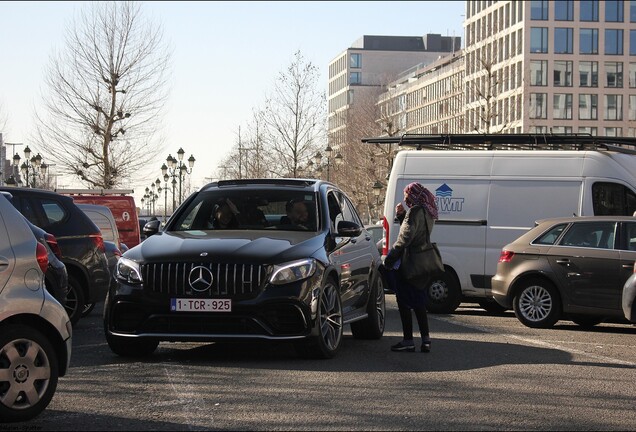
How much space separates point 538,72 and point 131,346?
106m

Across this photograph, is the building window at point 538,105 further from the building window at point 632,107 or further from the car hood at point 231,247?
the car hood at point 231,247

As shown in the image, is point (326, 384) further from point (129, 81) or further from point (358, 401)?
point (129, 81)

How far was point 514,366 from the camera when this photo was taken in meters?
11.9

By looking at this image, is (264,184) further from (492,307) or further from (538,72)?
(538,72)

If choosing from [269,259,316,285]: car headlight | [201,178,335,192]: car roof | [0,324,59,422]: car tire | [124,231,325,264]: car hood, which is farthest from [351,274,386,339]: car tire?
[0,324,59,422]: car tire

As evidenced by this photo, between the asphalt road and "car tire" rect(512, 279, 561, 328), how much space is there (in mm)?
2719

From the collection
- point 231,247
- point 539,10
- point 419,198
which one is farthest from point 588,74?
point 231,247

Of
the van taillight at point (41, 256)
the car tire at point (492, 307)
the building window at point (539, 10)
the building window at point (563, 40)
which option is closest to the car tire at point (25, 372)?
the van taillight at point (41, 256)

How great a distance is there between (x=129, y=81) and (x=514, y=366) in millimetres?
53414

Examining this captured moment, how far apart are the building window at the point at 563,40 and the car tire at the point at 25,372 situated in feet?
362

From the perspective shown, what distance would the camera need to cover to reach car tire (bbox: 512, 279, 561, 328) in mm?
17547

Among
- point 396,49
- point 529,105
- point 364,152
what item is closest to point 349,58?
point 396,49

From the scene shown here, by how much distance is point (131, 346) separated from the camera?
12.0m

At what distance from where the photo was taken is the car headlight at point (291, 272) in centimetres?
1155
